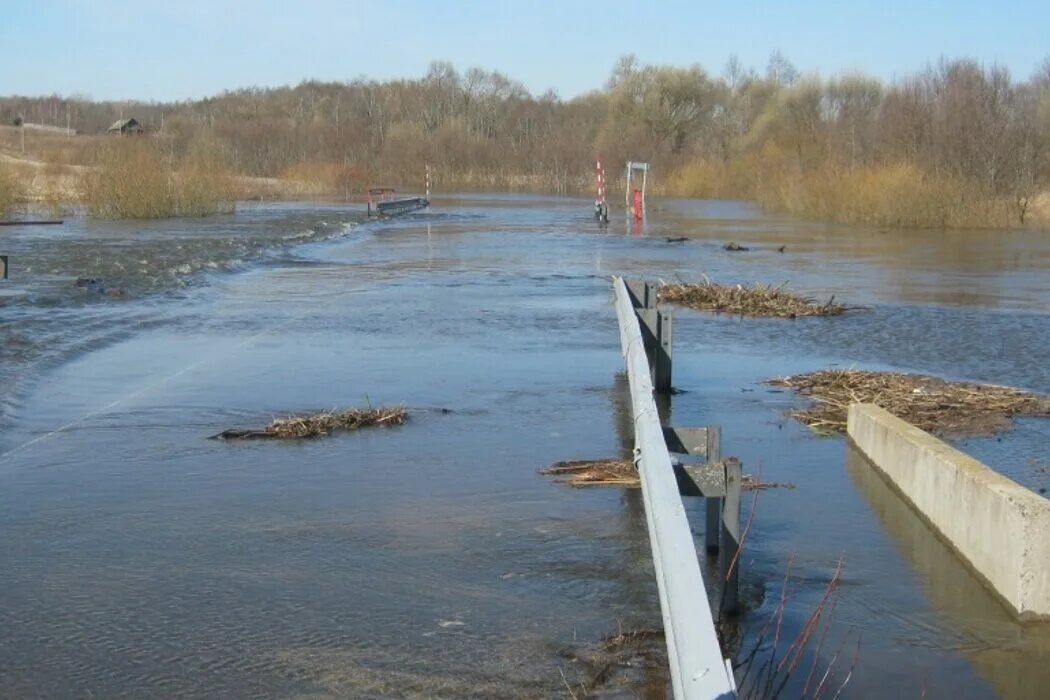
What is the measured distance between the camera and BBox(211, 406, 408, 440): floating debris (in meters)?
9.09

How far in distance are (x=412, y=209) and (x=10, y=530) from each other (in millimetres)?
48435

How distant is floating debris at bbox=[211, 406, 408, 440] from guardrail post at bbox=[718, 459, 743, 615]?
422 cm

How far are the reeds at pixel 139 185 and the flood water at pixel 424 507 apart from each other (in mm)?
24658

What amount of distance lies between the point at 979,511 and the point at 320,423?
4.73 meters

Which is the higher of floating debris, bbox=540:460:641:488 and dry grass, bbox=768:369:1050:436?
dry grass, bbox=768:369:1050:436

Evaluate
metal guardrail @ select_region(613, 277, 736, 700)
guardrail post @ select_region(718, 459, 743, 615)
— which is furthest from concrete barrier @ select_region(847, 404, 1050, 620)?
metal guardrail @ select_region(613, 277, 736, 700)

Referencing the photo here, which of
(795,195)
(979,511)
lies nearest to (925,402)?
(979,511)

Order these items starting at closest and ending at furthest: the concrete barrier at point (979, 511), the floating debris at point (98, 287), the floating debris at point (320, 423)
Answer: the concrete barrier at point (979, 511)
the floating debris at point (320, 423)
the floating debris at point (98, 287)

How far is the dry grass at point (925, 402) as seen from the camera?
9.65 meters

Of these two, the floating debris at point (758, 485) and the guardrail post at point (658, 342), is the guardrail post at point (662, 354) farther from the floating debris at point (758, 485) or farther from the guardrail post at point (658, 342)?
the floating debris at point (758, 485)

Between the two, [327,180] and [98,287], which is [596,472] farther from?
[327,180]

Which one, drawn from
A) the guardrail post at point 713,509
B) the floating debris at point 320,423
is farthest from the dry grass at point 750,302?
the guardrail post at point 713,509

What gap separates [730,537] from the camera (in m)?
5.54

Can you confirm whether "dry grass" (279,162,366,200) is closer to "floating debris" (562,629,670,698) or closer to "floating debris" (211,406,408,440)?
"floating debris" (211,406,408,440)
